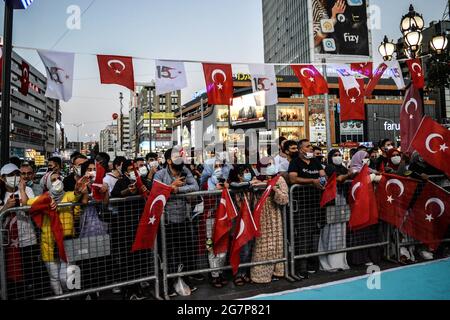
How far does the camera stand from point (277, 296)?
4184 mm

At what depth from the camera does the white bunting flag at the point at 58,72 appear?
18.9 feet

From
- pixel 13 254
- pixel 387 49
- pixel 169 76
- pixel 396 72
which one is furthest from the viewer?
pixel 387 49

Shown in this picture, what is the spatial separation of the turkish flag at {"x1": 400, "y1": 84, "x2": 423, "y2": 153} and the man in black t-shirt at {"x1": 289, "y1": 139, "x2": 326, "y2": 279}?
2.51 metres

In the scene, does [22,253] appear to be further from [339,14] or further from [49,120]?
[49,120]

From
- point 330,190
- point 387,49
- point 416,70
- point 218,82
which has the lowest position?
point 330,190

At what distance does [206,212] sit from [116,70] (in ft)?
11.5

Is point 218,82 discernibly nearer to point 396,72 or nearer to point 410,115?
point 410,115

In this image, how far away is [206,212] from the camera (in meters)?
4.75

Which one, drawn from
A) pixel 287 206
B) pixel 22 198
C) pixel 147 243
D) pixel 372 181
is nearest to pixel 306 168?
pixel 287 206

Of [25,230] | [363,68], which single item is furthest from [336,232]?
[363,68]

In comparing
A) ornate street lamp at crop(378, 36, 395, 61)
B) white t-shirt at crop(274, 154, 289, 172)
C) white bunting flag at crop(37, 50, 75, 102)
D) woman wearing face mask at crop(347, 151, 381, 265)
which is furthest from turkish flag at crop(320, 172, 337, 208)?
ornate street lamp at crop(378, 36, 395, 61)

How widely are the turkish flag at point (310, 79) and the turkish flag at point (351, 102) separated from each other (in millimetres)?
489

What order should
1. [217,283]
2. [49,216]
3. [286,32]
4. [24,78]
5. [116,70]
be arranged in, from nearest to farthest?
1. [49,216]
2. [217,283]
3. [24,78]
4. [116,70]
5. [286,32]

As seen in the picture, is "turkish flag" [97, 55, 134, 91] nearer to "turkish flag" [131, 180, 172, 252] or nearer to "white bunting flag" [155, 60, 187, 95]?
"white bunting flag" [155, 60, 187, 95]
